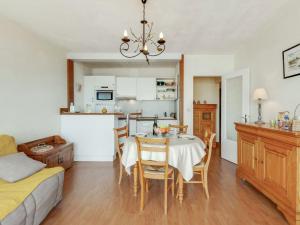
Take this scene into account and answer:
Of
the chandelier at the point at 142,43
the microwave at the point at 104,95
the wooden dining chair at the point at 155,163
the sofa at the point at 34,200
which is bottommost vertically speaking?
the sofa at the point at 34,200

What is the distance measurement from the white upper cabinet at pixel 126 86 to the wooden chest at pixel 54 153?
2.41m

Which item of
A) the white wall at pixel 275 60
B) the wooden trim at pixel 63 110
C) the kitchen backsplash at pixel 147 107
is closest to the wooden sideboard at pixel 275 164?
the white wall at pixel 275 60

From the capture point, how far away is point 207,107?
238 inches

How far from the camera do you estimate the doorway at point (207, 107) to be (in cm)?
606

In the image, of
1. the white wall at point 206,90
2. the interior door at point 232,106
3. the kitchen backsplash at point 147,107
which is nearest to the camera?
the interior door at point 232,106

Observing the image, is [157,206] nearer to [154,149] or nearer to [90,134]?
[154,149]

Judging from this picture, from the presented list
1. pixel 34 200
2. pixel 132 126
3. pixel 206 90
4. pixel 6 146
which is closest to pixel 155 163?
pixel 34 200

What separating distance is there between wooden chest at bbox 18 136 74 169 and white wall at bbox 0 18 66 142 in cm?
15

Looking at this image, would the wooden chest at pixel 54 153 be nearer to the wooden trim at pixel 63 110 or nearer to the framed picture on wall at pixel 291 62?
the wooden trim at pixel 63 110

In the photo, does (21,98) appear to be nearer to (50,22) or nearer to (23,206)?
(50,22)

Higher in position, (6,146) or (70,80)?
(70,80)

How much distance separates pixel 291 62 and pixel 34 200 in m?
3.52

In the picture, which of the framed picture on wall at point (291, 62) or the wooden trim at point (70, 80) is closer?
the framed picture on wall at point (291, 62)

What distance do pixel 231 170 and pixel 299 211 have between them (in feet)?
6.21
